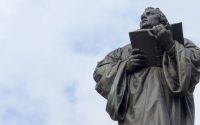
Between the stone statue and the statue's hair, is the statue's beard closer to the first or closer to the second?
the stone statue

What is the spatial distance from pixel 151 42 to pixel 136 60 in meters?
0.36

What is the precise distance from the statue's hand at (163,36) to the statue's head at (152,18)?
0.50 meters

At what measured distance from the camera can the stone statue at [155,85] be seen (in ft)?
35.1

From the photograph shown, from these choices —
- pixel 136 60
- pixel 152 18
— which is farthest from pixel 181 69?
pixel 152 18

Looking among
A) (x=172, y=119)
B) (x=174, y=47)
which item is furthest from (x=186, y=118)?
(x=174, y=47)

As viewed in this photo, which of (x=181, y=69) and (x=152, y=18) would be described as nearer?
(x=181, y=69)

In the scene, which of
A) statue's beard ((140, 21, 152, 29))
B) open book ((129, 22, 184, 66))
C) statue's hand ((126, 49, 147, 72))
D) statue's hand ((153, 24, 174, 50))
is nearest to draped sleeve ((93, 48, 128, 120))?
statue's hand ((126, 49, 147, 72))

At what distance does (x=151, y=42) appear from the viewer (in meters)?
11.0

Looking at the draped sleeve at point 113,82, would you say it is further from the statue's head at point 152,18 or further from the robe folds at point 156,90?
the statue's head at point 152,18

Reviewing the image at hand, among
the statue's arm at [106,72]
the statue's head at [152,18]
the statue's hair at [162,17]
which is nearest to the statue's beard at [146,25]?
the statue's head at [152,18]

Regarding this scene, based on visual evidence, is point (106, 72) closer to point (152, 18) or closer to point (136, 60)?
point (136, 60)

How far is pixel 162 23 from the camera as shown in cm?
1153

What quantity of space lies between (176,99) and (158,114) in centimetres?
49

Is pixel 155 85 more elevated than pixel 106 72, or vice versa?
pixel 106 72
